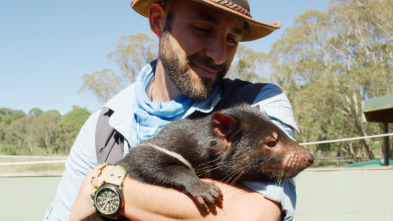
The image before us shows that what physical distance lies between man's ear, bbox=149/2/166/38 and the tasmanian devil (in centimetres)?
91

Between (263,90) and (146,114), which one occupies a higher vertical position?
(263,90)

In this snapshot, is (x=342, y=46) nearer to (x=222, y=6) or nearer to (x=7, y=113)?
(x=222, y=6)

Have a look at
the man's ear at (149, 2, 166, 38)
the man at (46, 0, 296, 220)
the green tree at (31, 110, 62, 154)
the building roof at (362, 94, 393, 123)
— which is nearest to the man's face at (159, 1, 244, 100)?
the man at (46, 0, 296, 220)

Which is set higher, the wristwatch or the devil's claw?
the devil's claw

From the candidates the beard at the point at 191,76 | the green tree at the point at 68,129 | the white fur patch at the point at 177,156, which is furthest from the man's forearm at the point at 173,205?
the green tree at the point at 68,129

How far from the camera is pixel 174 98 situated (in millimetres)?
2424

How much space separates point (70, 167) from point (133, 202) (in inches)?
28.4

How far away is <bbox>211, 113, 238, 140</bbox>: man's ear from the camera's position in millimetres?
1907

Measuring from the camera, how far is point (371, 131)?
29.1 metres

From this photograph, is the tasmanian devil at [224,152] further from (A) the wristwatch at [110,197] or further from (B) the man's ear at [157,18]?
(B) the man's ear at [157,18]

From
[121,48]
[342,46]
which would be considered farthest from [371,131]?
[121,48]

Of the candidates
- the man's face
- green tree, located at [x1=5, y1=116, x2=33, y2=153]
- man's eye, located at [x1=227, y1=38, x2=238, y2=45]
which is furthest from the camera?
green tree, located at [x1=5, y1=116, x2=33, y2=153]

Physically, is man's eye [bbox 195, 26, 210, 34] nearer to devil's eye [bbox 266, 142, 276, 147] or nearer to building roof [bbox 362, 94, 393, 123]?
devil's eye [bbox 266, 142, 276, 147]

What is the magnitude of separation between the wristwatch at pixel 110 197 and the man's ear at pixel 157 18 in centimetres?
122
